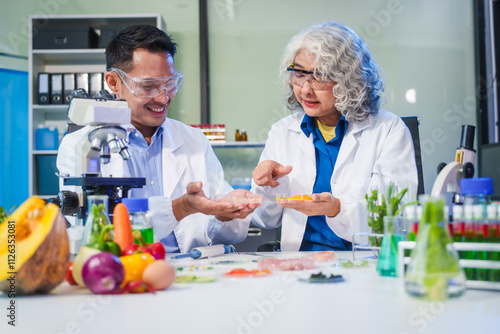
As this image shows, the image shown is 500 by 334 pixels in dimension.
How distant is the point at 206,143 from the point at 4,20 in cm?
361

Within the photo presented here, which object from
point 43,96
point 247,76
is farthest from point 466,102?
point 43,96

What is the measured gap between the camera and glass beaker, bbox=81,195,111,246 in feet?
A: 3.62

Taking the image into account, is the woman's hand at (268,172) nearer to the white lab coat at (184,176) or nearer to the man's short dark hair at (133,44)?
the white lab coat at (184,176)

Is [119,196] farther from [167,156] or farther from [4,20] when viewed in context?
[4,20]

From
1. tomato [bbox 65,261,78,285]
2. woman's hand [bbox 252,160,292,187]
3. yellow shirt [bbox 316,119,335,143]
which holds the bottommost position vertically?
tomato [bbox 65,261,78,285]

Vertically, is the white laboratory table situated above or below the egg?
below

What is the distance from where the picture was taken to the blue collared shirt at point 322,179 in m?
2.10

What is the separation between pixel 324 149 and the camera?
227cm

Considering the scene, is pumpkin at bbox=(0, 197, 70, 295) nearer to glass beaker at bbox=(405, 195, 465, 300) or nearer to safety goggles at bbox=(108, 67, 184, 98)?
glass beaker at bbox=(405, 195, 465, 300)

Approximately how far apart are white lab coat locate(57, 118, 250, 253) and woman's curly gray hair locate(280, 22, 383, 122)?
56 cm

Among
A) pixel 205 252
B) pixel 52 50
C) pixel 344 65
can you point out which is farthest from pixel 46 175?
pixel 205 252

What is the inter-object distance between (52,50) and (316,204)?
3.54m

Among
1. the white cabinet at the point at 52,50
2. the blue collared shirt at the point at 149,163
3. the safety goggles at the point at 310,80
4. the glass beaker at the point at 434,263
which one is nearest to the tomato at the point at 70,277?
the glass beaker at the point at 434,263

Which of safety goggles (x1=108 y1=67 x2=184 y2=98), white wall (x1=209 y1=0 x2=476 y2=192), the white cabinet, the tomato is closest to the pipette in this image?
the tomato
